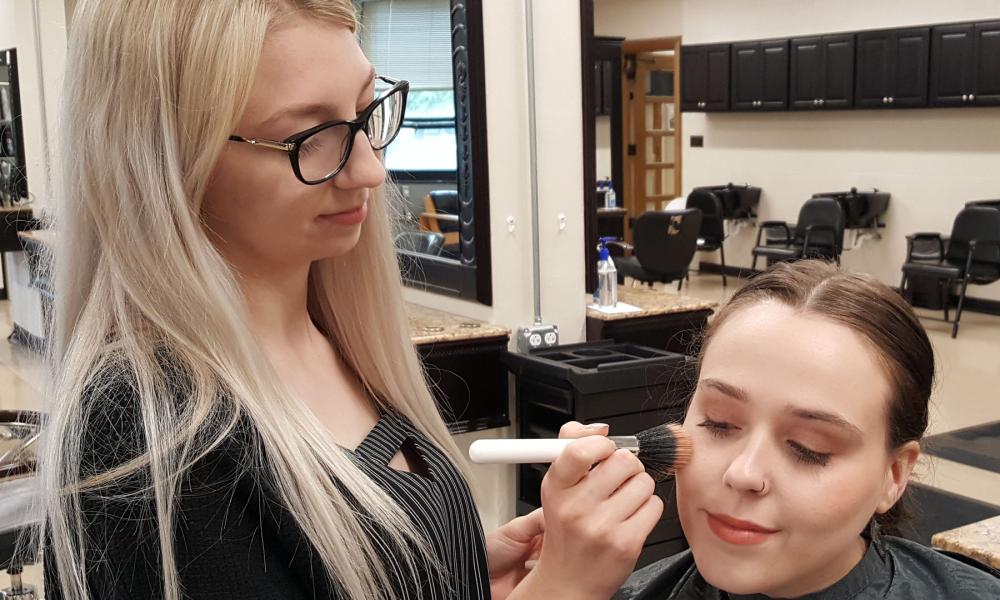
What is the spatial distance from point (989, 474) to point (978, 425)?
89cm

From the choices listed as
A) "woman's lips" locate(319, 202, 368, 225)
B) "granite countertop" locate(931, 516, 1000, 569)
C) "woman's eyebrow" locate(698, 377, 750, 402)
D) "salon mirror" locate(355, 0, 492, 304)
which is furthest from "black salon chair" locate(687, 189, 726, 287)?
"woman's lips" locate(319, 202, 368, 225)

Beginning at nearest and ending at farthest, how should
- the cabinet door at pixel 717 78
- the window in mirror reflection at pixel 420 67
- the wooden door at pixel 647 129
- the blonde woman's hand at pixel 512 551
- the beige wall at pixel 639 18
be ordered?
the blonde woman's hand at pixel 512 551, the window in mirror reflection at pixel 420 67, the cabinet door at pixel 717 78, the beige wall at pixel 639 18, the wooden door at pixel 647 129

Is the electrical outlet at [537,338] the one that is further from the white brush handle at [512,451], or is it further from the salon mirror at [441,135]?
the white brush handle at [512,451]

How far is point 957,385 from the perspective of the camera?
6.44 metres

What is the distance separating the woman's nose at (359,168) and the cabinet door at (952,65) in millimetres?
8426

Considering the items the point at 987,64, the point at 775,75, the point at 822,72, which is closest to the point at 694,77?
the point at 775,75

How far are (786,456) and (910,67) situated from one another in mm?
8693

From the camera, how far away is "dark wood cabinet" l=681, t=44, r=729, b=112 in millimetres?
10781

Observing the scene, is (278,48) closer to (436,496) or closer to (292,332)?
(292,332)

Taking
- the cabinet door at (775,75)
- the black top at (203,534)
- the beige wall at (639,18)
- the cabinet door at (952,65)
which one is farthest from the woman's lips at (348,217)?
the beige wall at (639,18)

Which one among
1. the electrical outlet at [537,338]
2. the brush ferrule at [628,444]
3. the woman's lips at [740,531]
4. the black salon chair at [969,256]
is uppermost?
the brush ferrule at [628,444]

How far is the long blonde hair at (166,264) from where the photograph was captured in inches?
38.2

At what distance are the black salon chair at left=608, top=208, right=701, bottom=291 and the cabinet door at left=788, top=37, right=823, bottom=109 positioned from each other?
110 inches

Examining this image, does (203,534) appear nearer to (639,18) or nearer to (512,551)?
(512,551)
